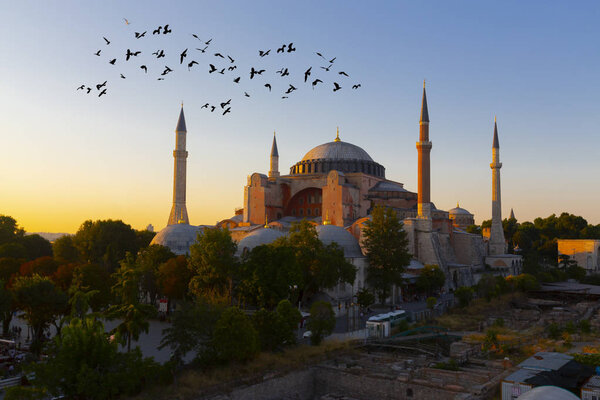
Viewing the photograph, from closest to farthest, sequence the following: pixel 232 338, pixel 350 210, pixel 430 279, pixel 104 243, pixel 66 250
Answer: pixel 232 338 < pixel 430 279 < pixel 104 243 < pixel 66 250 < pixel 350 210

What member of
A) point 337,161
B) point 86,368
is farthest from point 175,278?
point 337,161

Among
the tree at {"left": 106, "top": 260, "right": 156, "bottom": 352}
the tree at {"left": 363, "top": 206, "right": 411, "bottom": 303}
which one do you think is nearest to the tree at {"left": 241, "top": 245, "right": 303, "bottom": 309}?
the tree at {"left": 106, "top": 260, "right": 156, "bottom": 352}

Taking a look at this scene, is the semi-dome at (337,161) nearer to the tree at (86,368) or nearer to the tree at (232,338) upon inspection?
the tree at (232,338)

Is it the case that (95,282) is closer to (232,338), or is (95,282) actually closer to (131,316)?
(131,316)

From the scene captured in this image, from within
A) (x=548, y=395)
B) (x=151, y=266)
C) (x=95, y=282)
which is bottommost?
(x=548, y=395)

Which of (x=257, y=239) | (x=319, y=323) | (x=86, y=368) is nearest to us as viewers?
(x=86, y=368)

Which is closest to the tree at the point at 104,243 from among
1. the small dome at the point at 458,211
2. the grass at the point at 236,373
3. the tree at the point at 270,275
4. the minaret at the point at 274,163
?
the tree at the point at 270,275

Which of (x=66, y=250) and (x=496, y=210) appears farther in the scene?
(x=496, y=210)
